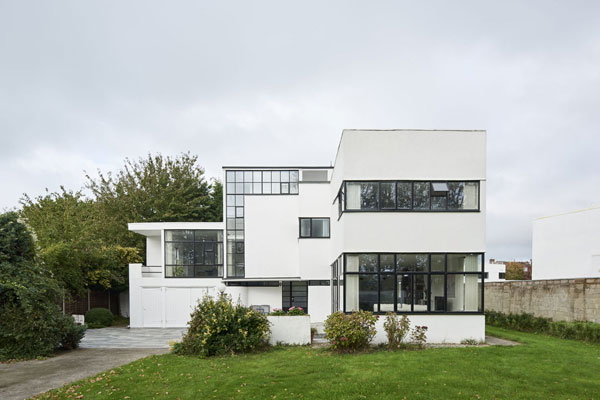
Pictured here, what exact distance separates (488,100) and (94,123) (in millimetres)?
16152

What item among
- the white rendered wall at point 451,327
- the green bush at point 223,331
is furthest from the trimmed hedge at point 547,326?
the green bush at point 223,331

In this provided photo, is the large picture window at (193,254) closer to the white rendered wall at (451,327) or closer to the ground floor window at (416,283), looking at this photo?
the ground floor window at (416,283)

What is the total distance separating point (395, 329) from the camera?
12.2 metres

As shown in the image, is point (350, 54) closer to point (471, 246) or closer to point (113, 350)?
point (471, 246)

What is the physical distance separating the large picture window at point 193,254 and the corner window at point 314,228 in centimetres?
516

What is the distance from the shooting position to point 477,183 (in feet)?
45.0

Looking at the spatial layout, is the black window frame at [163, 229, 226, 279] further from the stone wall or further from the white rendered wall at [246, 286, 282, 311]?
the stone wall

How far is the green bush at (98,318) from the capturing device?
21.9 metres

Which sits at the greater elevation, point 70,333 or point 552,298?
point 552,298

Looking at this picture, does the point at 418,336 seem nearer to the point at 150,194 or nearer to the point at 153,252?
the point at 153,252

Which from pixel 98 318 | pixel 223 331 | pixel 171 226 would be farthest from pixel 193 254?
pixel 223 331

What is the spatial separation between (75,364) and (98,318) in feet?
38.3

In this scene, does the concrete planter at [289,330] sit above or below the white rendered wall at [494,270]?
above

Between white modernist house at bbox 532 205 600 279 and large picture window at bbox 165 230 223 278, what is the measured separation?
21.9 m
